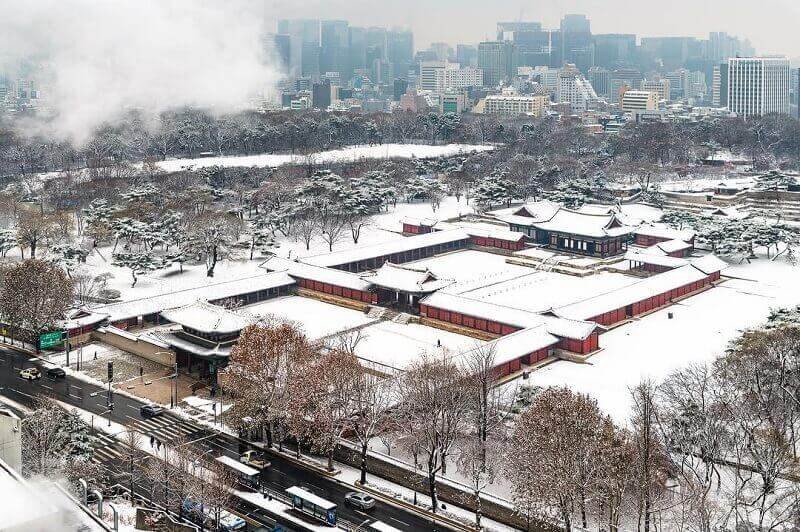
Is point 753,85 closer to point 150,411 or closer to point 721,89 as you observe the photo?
point 721,89

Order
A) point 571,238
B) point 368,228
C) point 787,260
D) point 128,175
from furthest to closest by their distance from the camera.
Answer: point 128,175 < point 368,228 < point 571,238 < point 787,260

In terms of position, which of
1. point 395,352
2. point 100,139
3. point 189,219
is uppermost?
point 100,139

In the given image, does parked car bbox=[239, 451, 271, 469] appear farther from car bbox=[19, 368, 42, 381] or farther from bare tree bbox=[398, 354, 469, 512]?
car bbox=[19, 368, 42, 381]

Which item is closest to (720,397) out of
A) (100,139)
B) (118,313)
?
(118,313)

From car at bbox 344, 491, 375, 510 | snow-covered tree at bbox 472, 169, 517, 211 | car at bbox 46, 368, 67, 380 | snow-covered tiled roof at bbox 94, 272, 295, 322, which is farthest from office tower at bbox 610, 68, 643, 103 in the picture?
car at bbox 344, 491, 375, 510

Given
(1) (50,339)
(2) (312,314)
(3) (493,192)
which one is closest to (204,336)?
(1) (50,339)

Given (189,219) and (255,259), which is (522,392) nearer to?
(255,259)

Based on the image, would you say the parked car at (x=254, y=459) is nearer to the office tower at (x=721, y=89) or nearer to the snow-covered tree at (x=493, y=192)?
the snow-covered tree at (x=493, y=192)
